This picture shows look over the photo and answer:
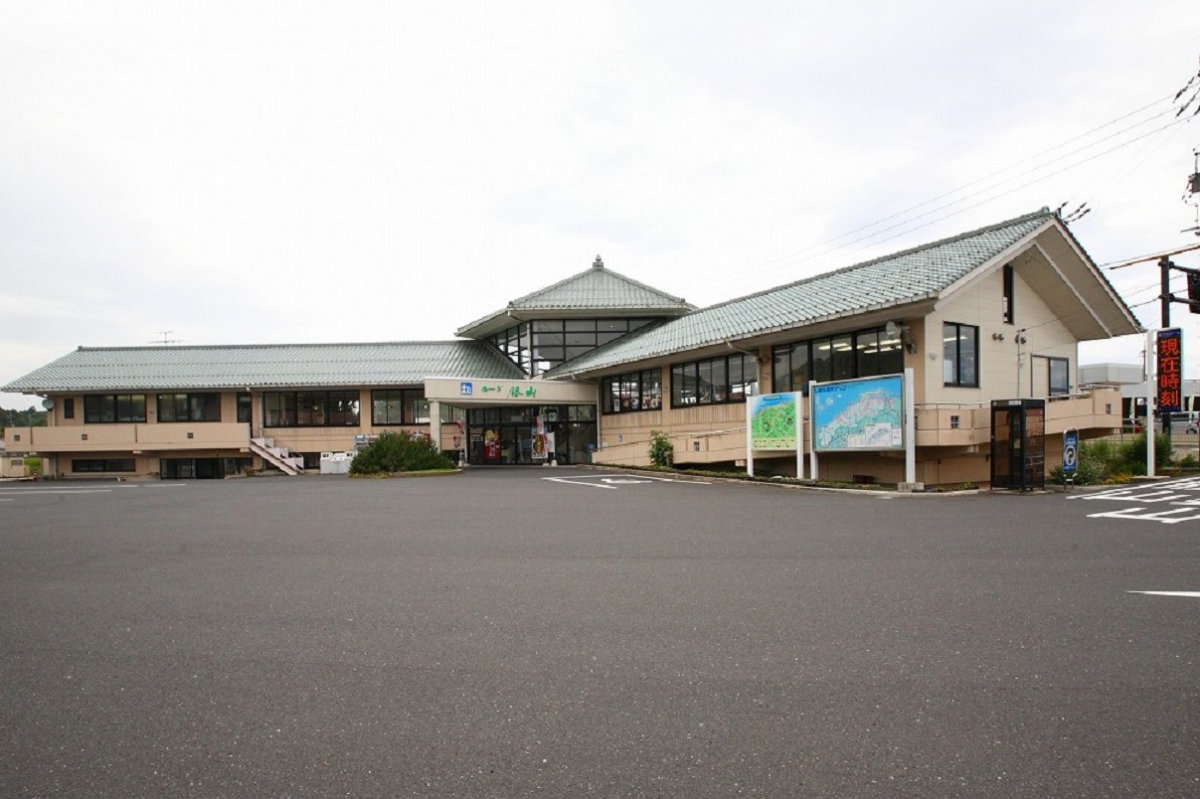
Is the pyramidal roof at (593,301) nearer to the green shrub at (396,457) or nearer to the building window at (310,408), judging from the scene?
the building window at (310,408)

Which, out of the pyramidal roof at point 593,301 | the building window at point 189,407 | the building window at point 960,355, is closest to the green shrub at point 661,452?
the building window at point 960,355

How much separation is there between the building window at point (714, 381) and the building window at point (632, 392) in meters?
1.16

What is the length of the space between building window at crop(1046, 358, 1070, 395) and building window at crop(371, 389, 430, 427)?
2541 centimetres

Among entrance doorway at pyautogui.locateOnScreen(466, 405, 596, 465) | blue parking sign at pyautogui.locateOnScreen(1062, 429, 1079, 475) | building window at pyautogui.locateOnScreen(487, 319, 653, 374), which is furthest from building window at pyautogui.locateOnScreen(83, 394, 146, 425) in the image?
blue parking sign at pyautogui.locateOnScreen(1062, 429, 1079, 475)

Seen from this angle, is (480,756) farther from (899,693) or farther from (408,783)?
(899,693)

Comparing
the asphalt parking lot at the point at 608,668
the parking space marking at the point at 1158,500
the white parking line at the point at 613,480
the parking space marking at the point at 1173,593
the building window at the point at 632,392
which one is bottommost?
the white parking line at the point at 613,480

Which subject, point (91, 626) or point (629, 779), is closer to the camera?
point (629, 779)

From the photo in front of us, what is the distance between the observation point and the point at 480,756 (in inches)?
125

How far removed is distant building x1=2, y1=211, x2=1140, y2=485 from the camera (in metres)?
18.0

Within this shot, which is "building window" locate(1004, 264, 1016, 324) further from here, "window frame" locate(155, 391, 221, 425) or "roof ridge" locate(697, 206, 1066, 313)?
"window frame" locate(155, 391, 221, 425)

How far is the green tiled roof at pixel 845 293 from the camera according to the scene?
1695cm

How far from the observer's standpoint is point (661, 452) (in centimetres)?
2333

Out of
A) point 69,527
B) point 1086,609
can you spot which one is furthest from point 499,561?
point 69,527

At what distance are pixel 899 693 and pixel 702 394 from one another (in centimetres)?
2020
